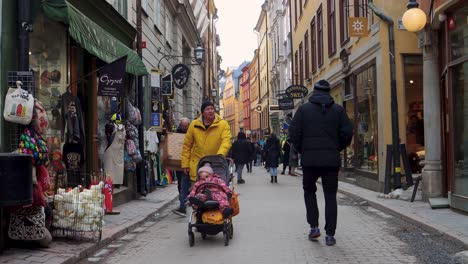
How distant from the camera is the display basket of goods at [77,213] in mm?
6516

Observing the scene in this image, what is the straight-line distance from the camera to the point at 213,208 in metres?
6.72

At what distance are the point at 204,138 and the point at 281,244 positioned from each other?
1.92 meters

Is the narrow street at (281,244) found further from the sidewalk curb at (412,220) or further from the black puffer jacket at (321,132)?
the black puffer jacket at (321,132)

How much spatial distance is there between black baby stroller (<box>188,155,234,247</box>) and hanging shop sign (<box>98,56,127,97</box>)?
110 inches

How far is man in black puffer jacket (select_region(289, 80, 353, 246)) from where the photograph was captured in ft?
21.0

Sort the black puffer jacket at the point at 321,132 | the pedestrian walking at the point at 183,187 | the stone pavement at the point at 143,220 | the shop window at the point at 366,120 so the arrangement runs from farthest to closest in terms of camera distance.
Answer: the shop window at the point at 366,120 < the pedestrian walking at the point at 183,187 < the black puffer jacket at the point at 321,132 < the stone pavement at the point at 143,220

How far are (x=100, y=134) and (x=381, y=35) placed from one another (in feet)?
23.4

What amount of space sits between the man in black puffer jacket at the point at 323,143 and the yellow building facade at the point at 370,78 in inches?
267

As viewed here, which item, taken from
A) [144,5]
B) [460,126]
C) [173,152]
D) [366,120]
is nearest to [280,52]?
[366,120]

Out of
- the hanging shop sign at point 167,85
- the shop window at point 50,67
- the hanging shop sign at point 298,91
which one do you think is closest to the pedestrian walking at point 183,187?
the shop window at point 50,67

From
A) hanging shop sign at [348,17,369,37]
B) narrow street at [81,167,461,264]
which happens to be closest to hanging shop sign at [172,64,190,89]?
hanging shop sign at [348,17,369,37]

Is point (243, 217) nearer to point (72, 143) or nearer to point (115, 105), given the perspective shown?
point (72, 143)

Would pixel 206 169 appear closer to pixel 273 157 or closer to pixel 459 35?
pixel 459 35

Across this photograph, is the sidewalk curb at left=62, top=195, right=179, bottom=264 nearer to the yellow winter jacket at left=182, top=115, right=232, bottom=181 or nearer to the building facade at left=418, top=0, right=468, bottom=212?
the yellow winter jacket at left=182, top=115, right=232, bottom=181
